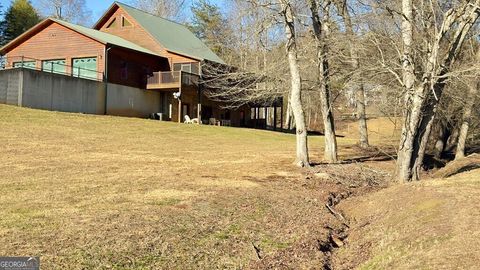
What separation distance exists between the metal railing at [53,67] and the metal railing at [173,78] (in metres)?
4.32

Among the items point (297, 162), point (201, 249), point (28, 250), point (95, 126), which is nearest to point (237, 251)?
point (201, 249)

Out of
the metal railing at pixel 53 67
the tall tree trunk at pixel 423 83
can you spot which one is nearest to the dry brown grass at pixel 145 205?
the tall tree trunk at pixel 423 83

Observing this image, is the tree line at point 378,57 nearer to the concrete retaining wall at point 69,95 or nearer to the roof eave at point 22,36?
the concrete retaining wall at point 69,95

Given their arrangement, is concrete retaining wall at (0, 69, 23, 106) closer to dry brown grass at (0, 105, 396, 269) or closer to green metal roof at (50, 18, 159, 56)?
green metal roof at (50, 18, 159, 56)

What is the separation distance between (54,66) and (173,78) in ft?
28.7

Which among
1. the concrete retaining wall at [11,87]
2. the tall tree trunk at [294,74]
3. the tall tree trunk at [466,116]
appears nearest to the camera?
the tall tree trunk at [294,74]

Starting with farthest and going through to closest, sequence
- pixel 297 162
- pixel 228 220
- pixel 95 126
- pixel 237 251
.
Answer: pixel 95 126, pixel 297 162, pixel 228 220, pixel 237 251

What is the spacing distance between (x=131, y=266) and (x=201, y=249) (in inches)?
49.4

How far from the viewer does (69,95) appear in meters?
32.0

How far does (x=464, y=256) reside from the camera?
592 cm

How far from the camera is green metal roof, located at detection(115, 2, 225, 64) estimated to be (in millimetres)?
40656

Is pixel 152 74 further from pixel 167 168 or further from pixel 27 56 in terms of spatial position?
pixel 167 168

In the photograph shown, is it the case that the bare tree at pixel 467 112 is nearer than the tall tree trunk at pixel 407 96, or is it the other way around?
the tall tree trunk at pixel 407 96

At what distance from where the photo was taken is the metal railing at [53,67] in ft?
117
